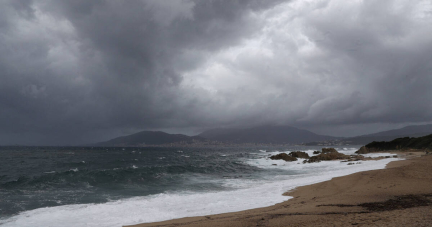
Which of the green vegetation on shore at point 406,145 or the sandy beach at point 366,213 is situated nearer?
the sandy beach at point 366,213

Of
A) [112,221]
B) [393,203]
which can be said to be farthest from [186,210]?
[393,203]

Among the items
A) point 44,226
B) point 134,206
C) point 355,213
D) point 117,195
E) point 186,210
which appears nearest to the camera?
point 355,213

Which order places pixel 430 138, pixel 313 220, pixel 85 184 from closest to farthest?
pixel 313 220 → pixel 85 184 → pixel 430 138

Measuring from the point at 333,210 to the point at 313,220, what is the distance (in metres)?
1.66

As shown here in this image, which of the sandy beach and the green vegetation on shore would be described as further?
the green vegetation on shore

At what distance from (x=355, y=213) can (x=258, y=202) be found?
570 centimetres

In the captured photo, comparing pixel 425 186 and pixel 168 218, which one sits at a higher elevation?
pixel 425 186

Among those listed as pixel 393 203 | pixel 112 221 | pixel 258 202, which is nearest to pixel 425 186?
pixel 393 203

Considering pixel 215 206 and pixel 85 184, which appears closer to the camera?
pixel 215 206

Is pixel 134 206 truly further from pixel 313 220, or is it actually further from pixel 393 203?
pixel 393 203

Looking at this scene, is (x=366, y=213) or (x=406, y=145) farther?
(x=406, y=145)

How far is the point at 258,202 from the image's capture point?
12414 mm

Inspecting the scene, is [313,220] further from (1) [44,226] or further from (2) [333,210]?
(1) [44,226]

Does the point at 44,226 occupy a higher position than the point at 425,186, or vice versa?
the point at 425,186
